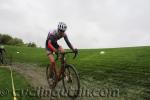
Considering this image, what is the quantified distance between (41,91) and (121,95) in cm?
389

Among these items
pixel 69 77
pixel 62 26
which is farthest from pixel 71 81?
pixel 62 26

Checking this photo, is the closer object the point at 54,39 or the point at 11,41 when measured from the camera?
the point at 54,39

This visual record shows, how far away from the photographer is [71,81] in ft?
47.1

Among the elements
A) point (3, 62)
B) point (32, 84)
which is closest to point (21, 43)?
point (3, 62)

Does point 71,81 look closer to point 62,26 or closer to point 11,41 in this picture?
point 62,26

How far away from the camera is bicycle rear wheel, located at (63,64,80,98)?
1402cm

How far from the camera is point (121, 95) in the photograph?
15.5m

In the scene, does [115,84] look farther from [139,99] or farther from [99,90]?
[139,99]

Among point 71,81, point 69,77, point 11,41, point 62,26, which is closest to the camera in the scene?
point 71,81

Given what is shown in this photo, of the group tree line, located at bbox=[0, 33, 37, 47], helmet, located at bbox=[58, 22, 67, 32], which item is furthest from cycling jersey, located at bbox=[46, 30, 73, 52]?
tree line, located at bbox=[0, 33, 37, 47]

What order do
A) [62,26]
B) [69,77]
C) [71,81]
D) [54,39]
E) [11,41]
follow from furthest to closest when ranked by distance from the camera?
[11,41], [54,39], [62,26], [69,77], [71,81]

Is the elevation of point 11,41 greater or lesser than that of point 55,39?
greater

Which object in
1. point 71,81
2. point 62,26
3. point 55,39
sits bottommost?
point 71,81

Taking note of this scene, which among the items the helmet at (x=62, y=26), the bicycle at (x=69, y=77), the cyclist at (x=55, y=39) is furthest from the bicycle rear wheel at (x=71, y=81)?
the helmet at (x=62, y=26)
